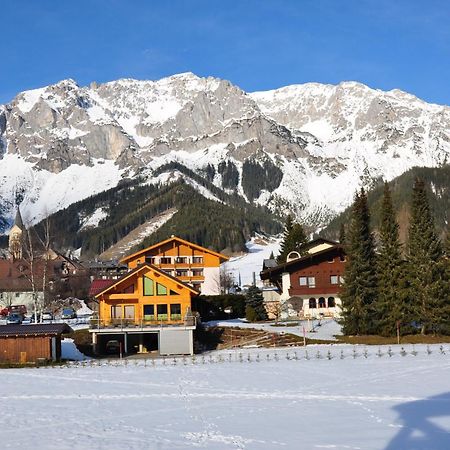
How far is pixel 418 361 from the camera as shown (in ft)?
120

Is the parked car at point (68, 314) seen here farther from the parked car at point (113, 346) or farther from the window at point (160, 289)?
the window at point (160, 289)

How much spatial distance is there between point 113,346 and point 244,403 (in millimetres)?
35083

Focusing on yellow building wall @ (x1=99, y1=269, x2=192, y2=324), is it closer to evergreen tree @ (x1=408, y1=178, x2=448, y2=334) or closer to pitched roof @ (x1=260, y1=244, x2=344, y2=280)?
pitched roof @ (x1=260, y1=244, x2=344, y2=280)

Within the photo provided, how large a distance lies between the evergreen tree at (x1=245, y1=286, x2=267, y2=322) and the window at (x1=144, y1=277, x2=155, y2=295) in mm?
10391

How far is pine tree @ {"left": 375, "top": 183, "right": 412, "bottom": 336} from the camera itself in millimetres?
47656

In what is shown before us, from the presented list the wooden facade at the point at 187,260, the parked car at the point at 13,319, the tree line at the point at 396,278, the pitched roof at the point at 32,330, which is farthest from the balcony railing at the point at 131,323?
the wooden facade at the point at 187,260

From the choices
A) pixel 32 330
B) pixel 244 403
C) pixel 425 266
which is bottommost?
pixel 244 403

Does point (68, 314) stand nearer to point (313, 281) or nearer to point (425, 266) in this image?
point (313, 281)

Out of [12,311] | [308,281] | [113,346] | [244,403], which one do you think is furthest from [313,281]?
[244,403]

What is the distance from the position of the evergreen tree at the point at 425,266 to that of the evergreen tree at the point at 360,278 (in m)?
3.35

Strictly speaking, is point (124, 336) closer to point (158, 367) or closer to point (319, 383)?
point (158, 367)

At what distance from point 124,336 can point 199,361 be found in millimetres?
13152

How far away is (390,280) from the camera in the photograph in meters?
49.0

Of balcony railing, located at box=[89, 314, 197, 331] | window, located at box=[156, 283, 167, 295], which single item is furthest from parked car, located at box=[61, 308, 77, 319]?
balcony railing, located at box=[89, 314, 197, 331]
